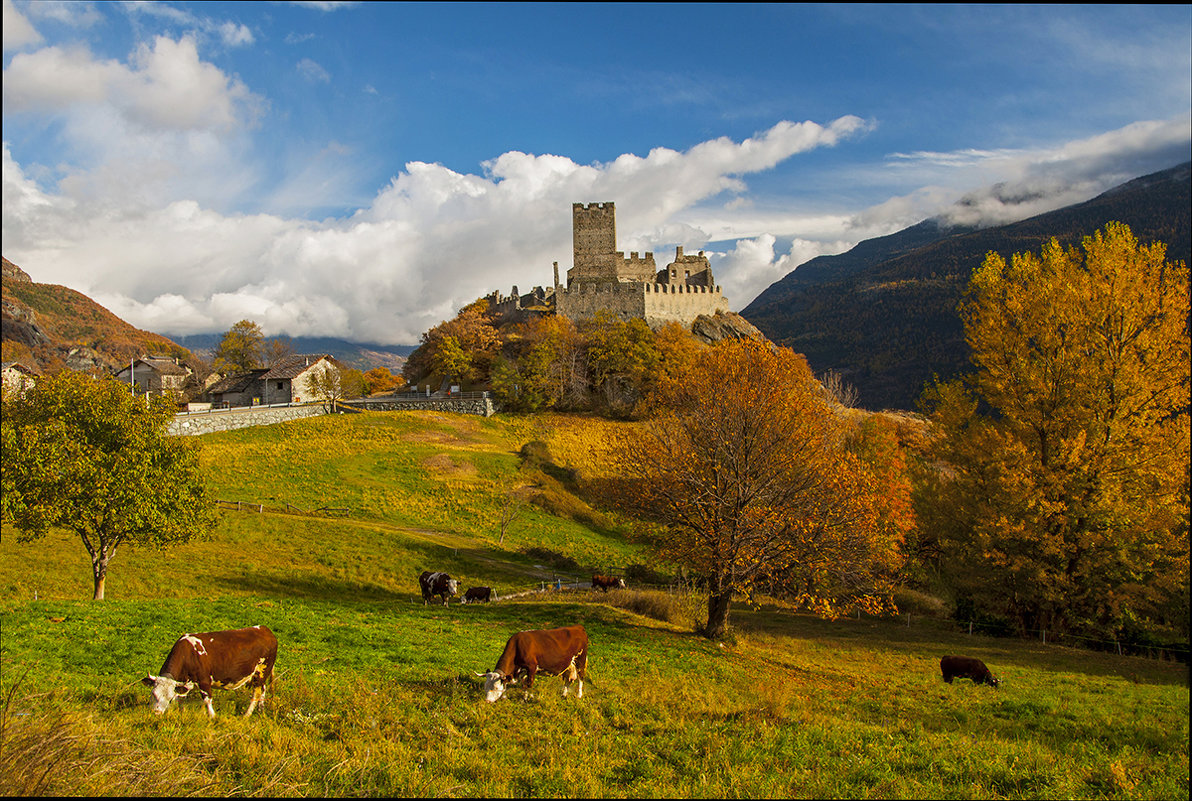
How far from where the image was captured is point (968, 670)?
17.2 metres

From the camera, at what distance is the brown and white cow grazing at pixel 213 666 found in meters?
10.2

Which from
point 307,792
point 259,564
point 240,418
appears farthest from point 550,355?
point 307,792

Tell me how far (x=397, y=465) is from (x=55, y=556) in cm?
2534

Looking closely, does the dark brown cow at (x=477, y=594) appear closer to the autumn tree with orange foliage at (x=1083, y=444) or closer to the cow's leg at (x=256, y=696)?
the cow's leg at (x=256, y=696)

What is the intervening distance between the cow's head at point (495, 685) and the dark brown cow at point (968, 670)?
40.5 feet

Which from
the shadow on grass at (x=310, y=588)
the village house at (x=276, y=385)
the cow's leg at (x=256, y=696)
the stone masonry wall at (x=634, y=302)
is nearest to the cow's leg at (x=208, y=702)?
the cow's leg at (x=256, y=696)

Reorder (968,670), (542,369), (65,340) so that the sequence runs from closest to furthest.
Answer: (968,670) < (542,369) < (65,340)

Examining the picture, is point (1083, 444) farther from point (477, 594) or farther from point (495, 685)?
point (477, 594)

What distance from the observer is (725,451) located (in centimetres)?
2061

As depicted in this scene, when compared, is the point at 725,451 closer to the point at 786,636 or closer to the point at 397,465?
the point at 786,636

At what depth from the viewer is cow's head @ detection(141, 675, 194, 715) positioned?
995 cm

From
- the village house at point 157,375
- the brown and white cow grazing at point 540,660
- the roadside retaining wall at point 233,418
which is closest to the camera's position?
the brown and white cow grazing at point 540,660

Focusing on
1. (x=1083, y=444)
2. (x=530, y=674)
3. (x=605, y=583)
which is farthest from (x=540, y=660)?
(x=1083, y=444)

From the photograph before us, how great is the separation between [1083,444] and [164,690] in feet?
78.4
